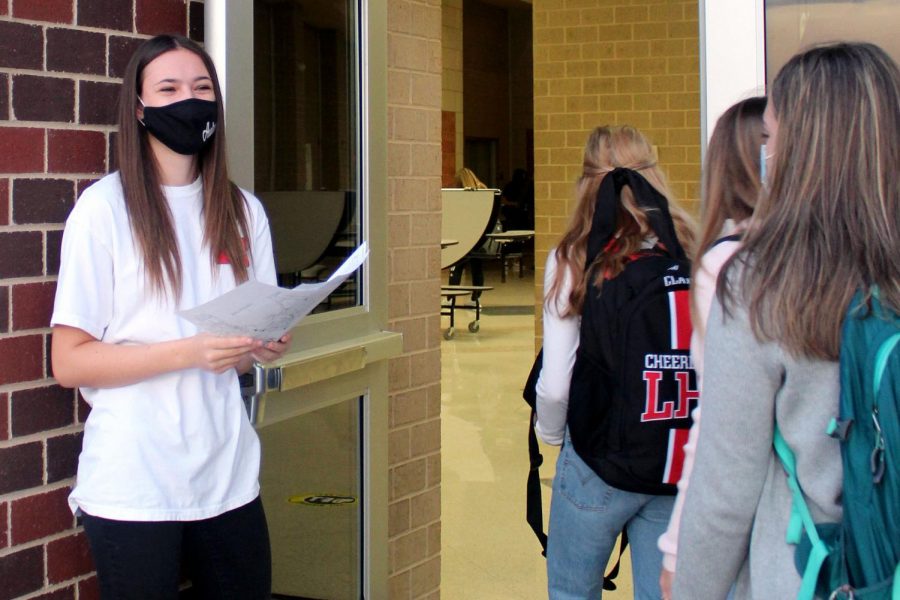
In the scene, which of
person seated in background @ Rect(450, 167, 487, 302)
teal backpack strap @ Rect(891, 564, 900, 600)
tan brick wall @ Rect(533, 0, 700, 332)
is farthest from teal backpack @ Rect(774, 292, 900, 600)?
person seated in background @ Rect(450, 167, 487, 302)

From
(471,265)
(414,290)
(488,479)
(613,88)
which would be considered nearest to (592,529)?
(414,290)

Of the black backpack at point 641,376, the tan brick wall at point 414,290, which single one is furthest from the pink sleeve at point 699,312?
the tan brick wall at point 414,290

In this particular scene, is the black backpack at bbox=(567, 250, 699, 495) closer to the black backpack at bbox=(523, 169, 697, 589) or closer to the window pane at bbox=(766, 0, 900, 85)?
the black backpack at bbox=(523, 169, 697, 589)

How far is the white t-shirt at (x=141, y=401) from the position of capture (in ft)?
6.16

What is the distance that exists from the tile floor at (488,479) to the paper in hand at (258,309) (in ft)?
7.76

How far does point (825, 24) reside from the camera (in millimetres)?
2461

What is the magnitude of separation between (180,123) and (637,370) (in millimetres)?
Result: 1110

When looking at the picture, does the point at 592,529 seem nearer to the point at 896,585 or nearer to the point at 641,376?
the point at 641,376

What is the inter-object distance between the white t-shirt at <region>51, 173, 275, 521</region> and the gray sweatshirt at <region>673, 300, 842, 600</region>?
912 millimetres

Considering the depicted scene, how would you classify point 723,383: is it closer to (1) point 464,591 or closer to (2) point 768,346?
(2) point 768,346

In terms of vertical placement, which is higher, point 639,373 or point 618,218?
point 618,218

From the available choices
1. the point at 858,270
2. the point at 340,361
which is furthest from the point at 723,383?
the point at 340,361

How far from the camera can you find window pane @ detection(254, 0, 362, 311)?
2.62 meters

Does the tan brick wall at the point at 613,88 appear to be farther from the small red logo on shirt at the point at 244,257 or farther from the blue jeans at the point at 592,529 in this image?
the small red logo on shirt at the point at 244,257
